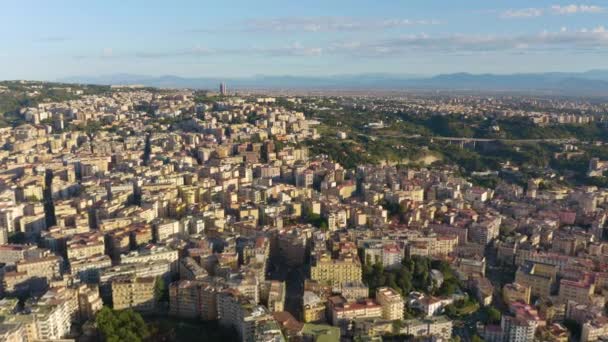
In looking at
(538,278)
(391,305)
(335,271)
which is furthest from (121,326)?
(538,278)

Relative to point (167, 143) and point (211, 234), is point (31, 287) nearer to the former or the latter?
point (211, 234)

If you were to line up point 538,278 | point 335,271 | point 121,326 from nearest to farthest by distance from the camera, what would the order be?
point 121,326 < point 335,271 < point 538,278

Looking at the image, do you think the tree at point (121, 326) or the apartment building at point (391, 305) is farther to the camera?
the apartment building at point (391, 305)

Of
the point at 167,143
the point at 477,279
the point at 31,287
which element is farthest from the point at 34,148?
the point at 477,279

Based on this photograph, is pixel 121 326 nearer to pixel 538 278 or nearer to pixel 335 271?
pixel 335 271

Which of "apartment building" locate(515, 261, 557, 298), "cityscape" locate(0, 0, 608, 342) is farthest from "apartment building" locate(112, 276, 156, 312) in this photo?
"apartment building" locate(515, 261, 557, 298)

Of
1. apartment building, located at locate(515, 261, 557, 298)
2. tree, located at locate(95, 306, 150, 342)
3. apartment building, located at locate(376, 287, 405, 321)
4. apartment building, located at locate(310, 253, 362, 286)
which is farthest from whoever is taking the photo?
apartment building, located at locate(515, 261, 557, 298)

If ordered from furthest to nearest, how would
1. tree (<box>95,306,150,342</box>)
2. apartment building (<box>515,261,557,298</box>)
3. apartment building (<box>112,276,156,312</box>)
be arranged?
1. apartment building (<box>515,261,557,298</box>)
2. apartment building (<box>112,276,156,312</box>)
3. tree (<box>95,306,150,342</box>)

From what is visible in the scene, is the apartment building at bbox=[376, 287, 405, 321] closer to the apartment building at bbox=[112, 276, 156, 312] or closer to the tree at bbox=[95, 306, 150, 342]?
the tree at bbox=[95, 306, 150, 342]

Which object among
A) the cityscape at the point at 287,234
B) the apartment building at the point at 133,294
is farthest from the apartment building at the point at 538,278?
the apartment building at the point at 133,294

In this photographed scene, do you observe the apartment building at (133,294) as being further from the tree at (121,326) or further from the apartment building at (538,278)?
the apartment building at (538,278)

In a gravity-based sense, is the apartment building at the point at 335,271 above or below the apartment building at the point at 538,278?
above

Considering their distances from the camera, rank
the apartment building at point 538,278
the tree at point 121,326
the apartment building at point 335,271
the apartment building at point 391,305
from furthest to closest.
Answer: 1. the apartment building at point 538,278
2. the apartment building at point 335,271
3. the apartment building at point 391,305
4. the tree at point 121,326
